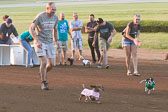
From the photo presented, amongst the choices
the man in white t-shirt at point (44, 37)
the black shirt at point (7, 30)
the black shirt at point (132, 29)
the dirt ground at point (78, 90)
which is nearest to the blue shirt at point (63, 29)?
the dirt ground at point (78, 90)

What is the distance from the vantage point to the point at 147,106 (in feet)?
35.1

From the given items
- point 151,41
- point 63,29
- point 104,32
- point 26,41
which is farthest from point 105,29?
point 151,41

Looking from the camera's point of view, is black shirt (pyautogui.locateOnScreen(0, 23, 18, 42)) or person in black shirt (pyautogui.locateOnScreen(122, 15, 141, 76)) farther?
black shirt (pyautogui.locateOnScreen(0, 23, 18, 42))

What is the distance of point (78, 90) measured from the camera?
12.8 meters

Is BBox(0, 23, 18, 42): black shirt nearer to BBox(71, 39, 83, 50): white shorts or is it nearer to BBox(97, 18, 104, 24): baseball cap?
BBox(71, 39, 83, 50): white shorts

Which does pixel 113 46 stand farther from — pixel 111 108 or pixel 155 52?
pixel 111 108

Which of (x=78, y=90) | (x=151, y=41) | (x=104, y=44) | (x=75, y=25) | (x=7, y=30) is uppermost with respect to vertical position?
(x=75, y=25)

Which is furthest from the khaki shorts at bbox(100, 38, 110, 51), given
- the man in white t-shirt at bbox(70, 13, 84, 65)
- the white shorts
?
the white shorts

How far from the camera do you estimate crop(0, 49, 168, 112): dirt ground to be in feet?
34.3

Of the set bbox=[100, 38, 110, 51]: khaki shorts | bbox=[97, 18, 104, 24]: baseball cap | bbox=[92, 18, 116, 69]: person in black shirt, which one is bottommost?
bbox=[100, 38, 110, 51]: khaki shorts

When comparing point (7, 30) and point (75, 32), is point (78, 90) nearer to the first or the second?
point (7, 30)

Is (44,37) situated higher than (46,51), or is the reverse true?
(44,37)

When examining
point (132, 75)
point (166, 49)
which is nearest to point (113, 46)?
point (166, 49)

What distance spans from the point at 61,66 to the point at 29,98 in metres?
7.49
